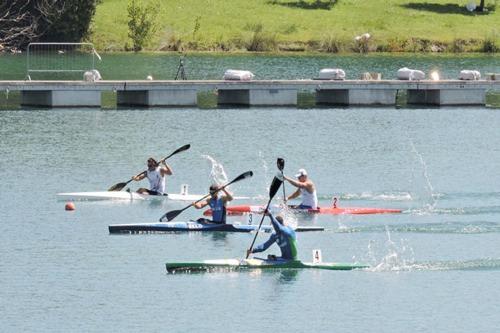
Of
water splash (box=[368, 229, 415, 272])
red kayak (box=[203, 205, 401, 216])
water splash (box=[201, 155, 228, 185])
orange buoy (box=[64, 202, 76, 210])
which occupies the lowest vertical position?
water splash (box=[201, 155, 228, 185])

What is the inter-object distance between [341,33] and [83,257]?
4417 inches

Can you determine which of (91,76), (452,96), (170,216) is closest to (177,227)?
(170,216)

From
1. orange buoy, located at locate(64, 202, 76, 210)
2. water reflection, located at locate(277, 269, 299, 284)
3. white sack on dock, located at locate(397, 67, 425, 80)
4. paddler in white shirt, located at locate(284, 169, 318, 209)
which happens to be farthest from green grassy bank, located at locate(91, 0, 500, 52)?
water reflection, located at locate(277, 269, 299, 284)

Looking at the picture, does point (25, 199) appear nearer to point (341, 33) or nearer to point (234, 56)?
point (234, 56)

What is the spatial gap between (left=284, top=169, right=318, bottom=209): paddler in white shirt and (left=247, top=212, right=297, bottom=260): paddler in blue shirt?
8.51 m

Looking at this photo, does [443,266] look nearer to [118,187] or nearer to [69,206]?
[69,206]

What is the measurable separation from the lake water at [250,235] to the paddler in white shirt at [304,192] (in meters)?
0.82

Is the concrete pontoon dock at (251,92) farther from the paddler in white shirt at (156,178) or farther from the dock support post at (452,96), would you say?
the paddler in white shirt at (156,178)

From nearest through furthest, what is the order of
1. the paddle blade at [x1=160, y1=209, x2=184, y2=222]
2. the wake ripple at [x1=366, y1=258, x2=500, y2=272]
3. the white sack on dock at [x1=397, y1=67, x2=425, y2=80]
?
1. the wake ripple at [x1=366, y1=258, x2=500, y2=272]
2. the paddle blade at [x1=160, y1=209, x2=184, y2=222]
3. the white sack on dock at [x1=397, y1=67, x2=425, y2=80]

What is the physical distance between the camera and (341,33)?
6363 inches

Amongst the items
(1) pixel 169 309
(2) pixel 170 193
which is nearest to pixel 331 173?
(2) pixel 170 193

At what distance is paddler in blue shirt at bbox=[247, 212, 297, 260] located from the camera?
48.6 m

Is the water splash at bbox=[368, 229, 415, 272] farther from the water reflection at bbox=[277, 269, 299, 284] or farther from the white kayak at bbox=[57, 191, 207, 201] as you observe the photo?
the white kayak at bbox=[57, 191, 207, 201]

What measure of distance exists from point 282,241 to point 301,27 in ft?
375
